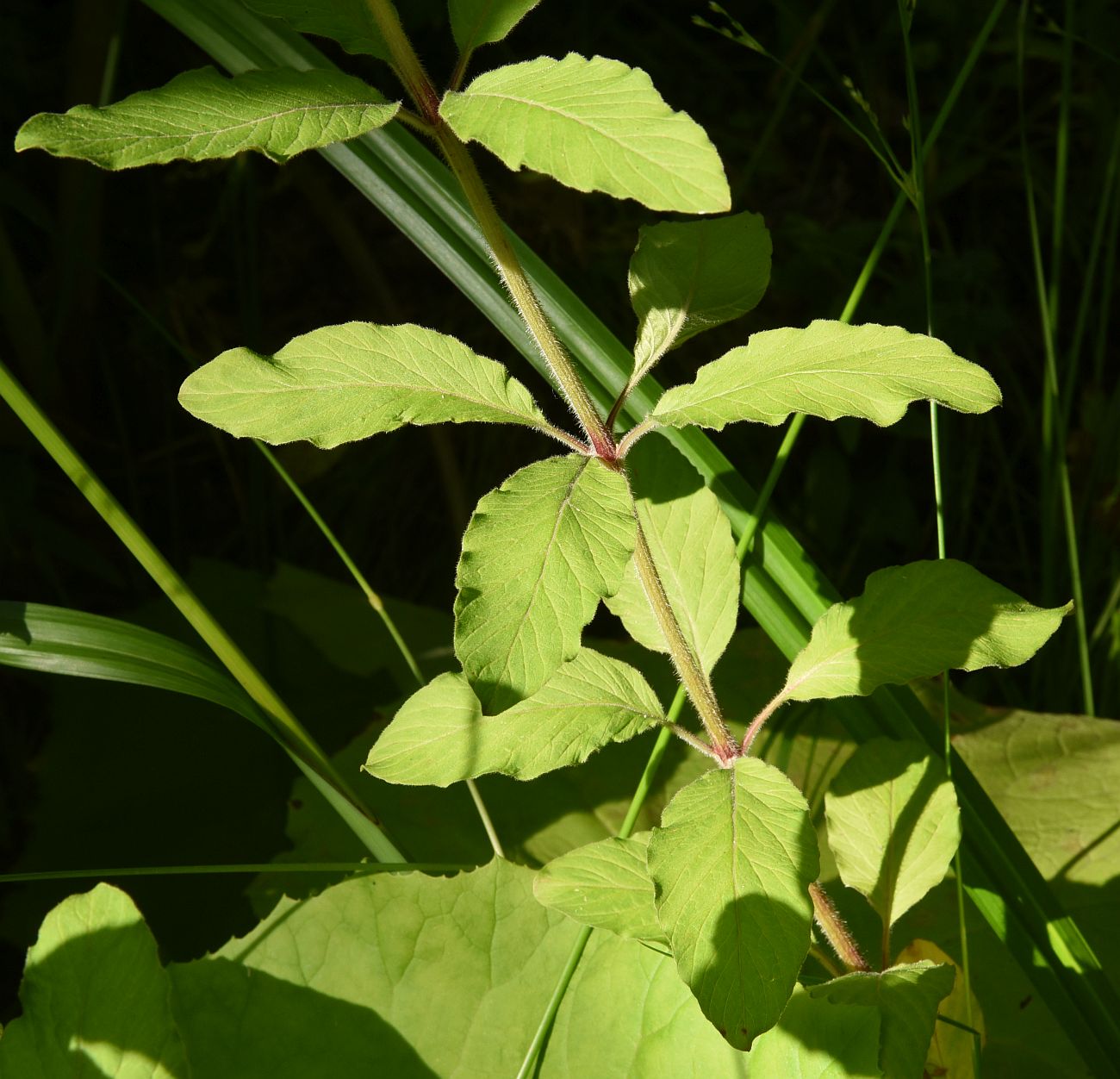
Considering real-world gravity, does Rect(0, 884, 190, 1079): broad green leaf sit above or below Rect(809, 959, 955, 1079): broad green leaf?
below

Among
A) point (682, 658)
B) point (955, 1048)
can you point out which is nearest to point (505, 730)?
point (682, 658)

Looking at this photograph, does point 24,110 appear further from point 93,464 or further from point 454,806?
point 454,806

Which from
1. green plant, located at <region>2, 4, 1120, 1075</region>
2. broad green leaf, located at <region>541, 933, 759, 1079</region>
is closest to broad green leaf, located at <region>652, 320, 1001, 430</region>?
green plant, located at <region>2, 4, 1120, 1075</region>

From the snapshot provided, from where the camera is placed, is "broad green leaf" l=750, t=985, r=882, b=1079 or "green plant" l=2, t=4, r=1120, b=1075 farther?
"broad green leaf" l=750, t=985, r=882, b=1079

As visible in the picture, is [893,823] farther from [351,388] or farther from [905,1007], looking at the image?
[351,388]

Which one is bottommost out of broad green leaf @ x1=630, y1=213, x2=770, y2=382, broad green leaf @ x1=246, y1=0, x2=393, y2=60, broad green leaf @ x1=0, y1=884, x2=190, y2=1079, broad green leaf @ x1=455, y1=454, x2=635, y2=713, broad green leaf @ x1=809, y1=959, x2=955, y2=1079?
broad green leaf @ x1=0, y1=884, x2=190, y2=1079

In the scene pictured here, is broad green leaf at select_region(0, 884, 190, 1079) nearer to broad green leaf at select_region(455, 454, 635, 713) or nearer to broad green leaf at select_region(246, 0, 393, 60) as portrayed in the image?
broad green leaf at select_region(455, 454, 635, 713)
